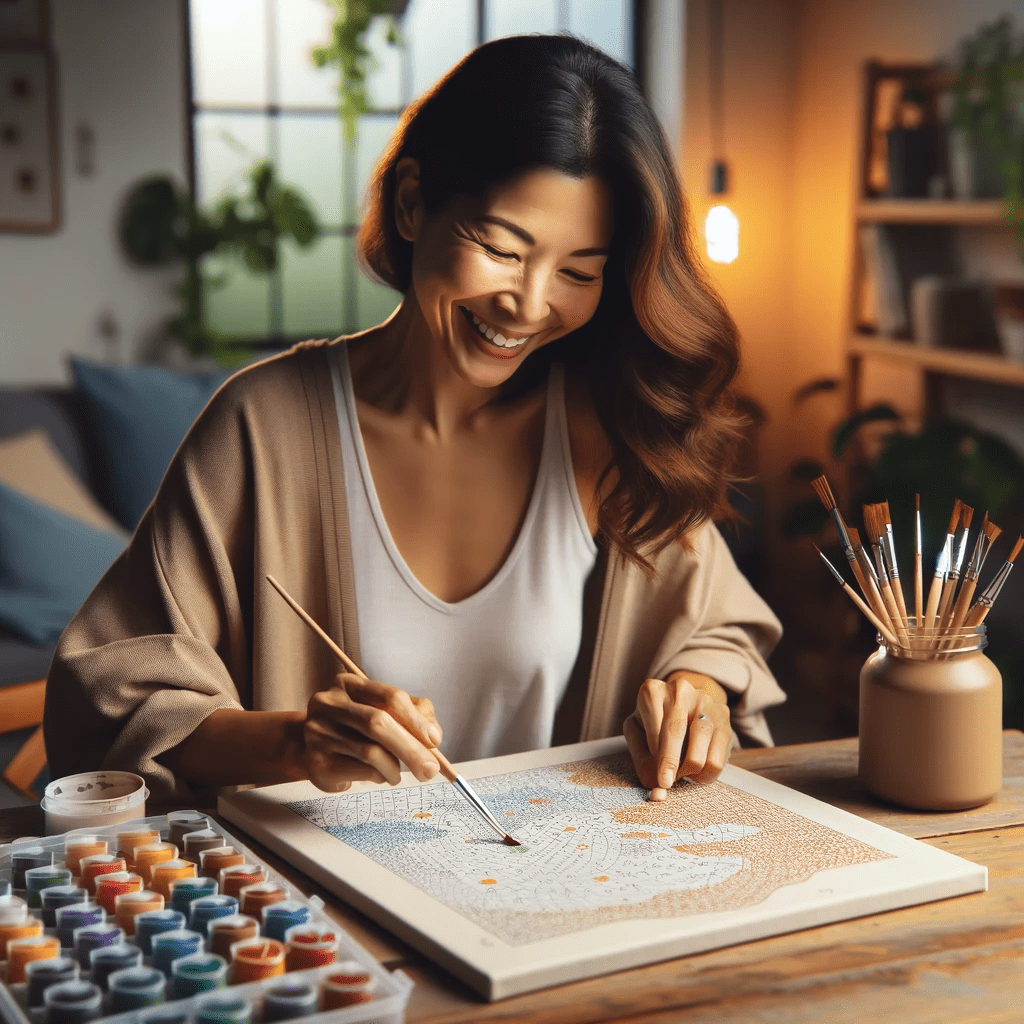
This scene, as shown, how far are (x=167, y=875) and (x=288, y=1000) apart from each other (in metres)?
0.19

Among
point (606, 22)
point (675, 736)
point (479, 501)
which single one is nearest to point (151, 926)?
point (675, 736)

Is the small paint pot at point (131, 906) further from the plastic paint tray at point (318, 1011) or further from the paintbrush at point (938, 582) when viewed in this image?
the paintbrush at point (938, 582)

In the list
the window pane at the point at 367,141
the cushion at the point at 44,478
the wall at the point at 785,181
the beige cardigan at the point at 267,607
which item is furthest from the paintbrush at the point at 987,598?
the window pane at the point at 367,141

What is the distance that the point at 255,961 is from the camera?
2.37 feet

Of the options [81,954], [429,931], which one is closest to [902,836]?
[429,931]

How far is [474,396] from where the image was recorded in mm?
1518

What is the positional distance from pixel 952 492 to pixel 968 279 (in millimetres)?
820

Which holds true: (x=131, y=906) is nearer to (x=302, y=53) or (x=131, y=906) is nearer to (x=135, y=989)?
(x=135, y=989)

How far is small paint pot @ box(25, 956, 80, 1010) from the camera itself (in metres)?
0.71

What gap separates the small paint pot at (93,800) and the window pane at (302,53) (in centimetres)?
413

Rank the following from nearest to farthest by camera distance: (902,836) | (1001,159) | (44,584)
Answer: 1. (902,836)
2. (44,584)
3. (1001,159)

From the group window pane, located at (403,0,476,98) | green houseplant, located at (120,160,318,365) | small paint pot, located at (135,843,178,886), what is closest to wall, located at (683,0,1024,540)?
window pane, located at (403,0,476,98)

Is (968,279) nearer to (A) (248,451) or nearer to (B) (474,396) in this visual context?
(B) (474,396)

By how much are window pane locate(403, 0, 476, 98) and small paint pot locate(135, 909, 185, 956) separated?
4.51m
